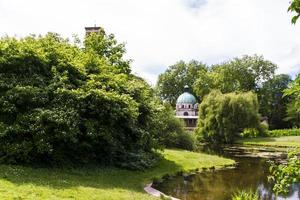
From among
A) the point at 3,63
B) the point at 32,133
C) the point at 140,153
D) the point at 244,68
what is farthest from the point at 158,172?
the point at 244,68

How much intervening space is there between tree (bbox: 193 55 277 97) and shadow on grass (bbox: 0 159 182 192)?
6101 centimetres

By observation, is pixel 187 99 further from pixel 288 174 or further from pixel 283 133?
pixel 288 174

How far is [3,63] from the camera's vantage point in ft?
57.3

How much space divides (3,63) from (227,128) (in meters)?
40.4

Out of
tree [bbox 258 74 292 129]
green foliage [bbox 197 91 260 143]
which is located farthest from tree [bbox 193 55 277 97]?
green foliage [bbox 197 91 260 143]

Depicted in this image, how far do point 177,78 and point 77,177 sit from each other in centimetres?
8813

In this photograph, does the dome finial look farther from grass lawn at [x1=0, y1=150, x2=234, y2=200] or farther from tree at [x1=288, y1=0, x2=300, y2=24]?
tree at [x1=288, y1=0, x2=300, y2=24]

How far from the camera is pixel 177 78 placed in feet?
336

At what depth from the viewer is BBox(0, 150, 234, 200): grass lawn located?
456 inches

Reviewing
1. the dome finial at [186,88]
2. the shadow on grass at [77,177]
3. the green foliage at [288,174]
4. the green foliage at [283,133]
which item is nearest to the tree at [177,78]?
the dome finial at [186,88]

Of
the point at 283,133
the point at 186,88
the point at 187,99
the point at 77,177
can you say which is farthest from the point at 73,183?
the point at 186,88

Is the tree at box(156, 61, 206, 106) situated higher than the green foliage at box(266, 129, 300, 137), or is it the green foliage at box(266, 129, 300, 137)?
the tree at box(156, 61, 206, 106)

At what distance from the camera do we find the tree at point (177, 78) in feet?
332

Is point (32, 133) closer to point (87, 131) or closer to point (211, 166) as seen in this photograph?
point (87, 131)
